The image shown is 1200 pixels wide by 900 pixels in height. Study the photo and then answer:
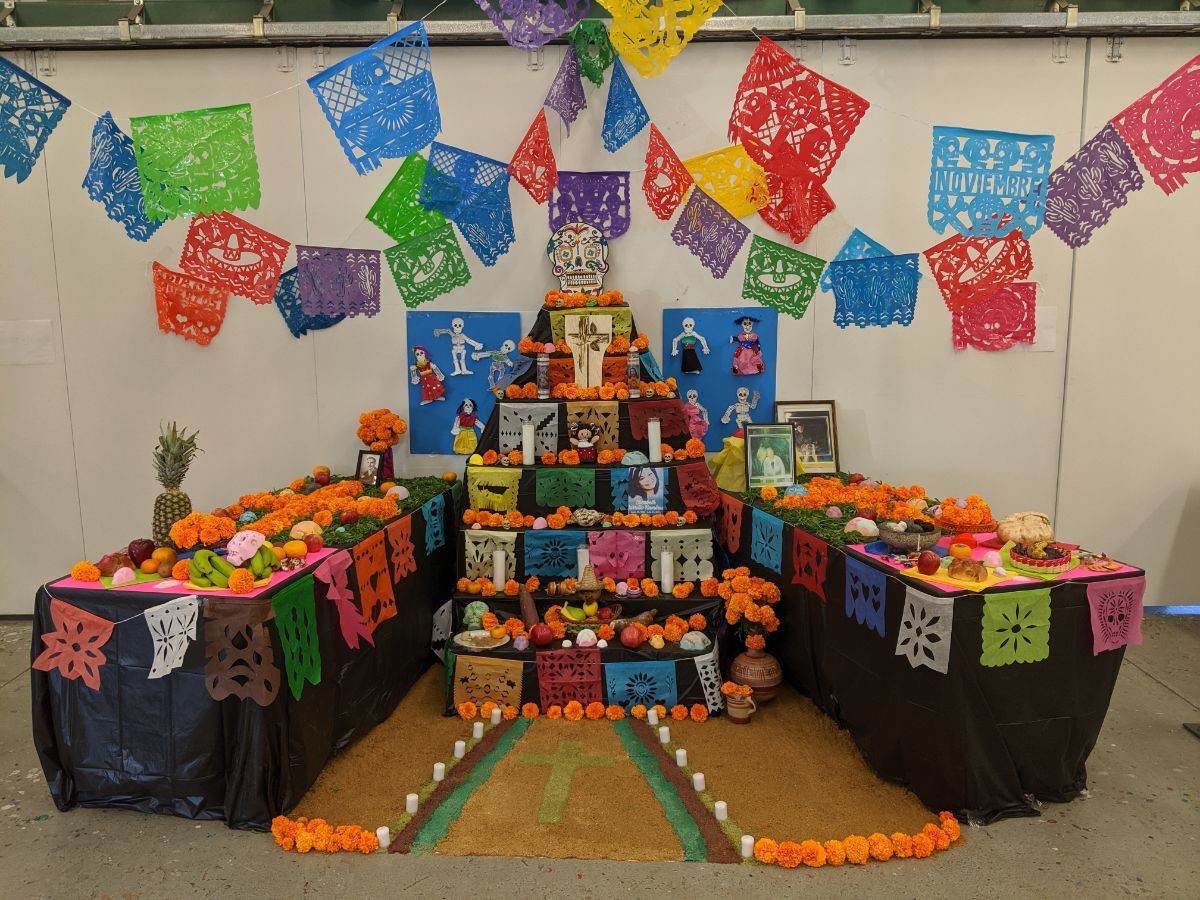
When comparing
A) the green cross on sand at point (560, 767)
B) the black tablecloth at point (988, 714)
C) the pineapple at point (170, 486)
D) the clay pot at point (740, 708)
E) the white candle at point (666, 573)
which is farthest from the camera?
the white candle at point (666, 573)

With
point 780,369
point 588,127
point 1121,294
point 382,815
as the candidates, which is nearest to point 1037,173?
point 1121,294

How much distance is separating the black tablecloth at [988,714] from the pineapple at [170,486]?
10.1 feet

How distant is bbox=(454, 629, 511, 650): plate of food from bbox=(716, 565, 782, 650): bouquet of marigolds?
1.13 meters

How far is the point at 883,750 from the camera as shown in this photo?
3.23m

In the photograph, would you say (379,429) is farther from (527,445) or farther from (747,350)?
(747,350)

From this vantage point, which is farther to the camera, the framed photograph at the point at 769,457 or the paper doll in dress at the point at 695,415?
the paper doll in dress at the point at 695,415

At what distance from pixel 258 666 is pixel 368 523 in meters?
1.11

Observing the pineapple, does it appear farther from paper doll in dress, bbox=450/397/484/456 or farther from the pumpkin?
the pumpkin

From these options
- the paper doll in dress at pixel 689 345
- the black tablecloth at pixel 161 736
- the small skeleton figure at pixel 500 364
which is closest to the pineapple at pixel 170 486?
the black tablecloth at pixel 161 736

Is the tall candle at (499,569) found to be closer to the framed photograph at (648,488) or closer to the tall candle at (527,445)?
the tall candle at (527,445)

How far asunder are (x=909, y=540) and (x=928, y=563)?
236mm

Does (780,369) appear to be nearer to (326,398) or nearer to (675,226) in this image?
(675,226)

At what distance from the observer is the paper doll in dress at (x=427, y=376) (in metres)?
5.12

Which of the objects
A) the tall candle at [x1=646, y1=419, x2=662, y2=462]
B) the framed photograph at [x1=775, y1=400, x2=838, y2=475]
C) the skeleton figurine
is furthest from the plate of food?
the framed photograph at [x1=775, y1=400, x2=838, y2=475]
